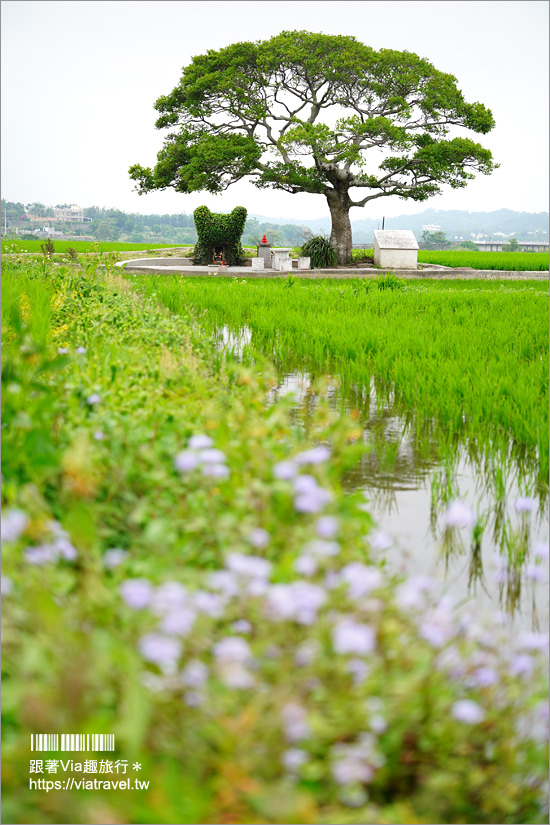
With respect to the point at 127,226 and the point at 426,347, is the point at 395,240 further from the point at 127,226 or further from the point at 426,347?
the point at 127,226

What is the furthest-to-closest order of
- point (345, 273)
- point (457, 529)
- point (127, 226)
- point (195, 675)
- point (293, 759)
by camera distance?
1. point (127, 226)
2. point (345, 273)
3. point (457, 529)
4. point (195, 675)
5. point (293, 759)

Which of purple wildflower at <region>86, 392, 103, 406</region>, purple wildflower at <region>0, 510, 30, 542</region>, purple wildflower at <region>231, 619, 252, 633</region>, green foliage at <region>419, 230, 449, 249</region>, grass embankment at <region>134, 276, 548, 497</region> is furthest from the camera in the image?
green foliage at <region>419, 230, 449, 249</region>

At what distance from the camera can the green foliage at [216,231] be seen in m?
23.3

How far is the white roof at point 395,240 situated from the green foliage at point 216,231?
15.2ft

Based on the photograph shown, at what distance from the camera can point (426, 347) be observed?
680 cm

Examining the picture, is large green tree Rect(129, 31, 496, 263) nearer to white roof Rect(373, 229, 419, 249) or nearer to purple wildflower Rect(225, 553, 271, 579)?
white roof Rect(373, 229, 419, 249)

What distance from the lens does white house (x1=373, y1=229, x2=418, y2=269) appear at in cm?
2142

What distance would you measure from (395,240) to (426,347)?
52.0ft

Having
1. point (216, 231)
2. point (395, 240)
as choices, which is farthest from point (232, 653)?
point (216, 231)

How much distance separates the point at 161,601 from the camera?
4.66ft

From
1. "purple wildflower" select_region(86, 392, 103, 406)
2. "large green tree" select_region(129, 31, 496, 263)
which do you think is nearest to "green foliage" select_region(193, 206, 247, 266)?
"large green tree" select_region(129, 31, 496, 263)

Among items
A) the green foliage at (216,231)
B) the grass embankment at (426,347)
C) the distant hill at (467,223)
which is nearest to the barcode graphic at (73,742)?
the grass embankment at (426,347)

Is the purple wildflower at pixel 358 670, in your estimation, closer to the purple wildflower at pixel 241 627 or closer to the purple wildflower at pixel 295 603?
the purple wildflower at pixel 295 603

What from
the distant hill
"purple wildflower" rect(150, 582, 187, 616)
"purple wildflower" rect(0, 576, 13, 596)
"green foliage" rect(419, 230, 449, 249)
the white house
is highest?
the distant hill
